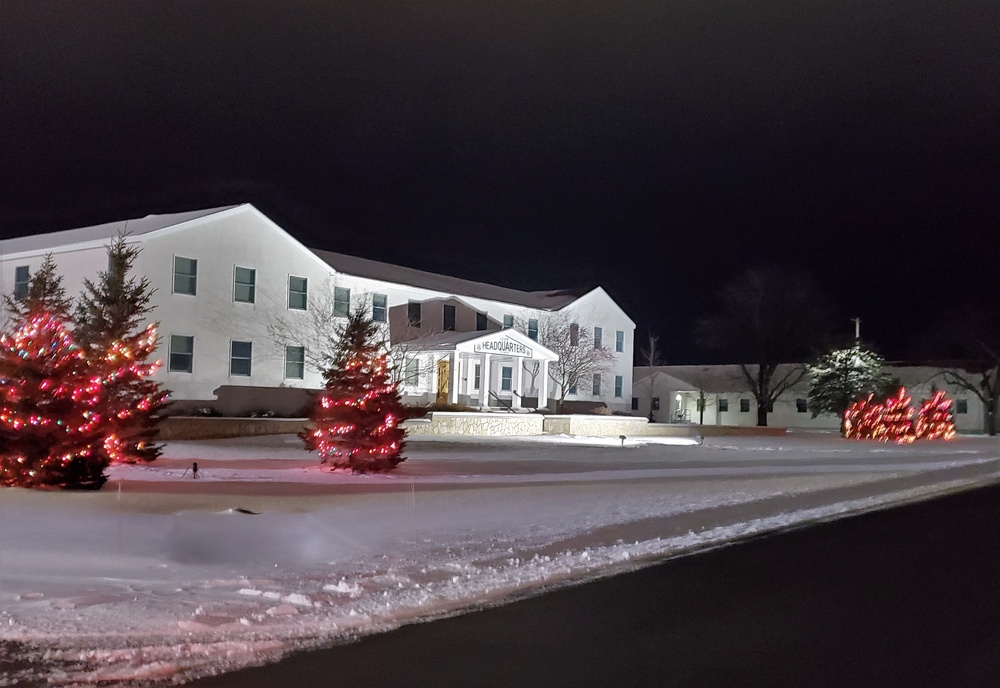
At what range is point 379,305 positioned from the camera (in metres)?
39.5

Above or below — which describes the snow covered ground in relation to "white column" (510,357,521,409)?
below

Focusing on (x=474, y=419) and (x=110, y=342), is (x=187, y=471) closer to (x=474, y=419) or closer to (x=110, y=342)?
(x=110, y=342)

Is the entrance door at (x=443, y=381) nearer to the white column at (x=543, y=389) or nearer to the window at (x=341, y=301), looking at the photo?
the white column at (x=543, y=389)

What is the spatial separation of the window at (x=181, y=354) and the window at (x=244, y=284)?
8.21 ft

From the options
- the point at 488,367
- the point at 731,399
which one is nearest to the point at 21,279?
the point at 488,367

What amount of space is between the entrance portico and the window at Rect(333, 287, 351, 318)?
340cm

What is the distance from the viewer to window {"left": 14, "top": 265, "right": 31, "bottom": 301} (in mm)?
32125

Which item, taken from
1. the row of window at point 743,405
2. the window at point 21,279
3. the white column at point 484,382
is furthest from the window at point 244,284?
the row of window at point 743,405

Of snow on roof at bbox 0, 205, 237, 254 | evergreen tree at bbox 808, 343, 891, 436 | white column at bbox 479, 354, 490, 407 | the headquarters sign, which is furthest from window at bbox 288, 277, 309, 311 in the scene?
evergreen tree at bbox 808, 343, 891, 436

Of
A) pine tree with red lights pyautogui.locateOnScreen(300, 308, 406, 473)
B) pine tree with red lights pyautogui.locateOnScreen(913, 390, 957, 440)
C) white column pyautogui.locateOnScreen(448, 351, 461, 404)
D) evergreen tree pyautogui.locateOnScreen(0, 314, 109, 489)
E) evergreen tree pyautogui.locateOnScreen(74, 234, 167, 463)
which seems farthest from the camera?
pine tree with red lights pyautogui.locateOnScreen(913, 390, 957, 440)

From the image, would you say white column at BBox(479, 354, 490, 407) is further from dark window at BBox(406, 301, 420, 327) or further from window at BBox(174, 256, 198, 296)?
window at BBox(174, 256, 198, 296)

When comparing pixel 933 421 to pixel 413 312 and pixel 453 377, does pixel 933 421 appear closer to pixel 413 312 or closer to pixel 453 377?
pixel 453 377

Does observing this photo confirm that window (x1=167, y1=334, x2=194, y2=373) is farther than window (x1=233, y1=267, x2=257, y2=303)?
No

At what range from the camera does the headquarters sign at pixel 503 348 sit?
3842cm
